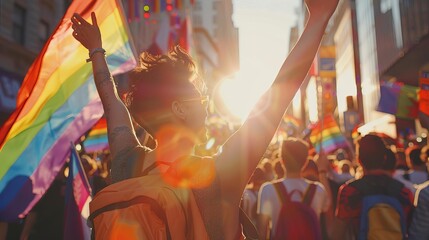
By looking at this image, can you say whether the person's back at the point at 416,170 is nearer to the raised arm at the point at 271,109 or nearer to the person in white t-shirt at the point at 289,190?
the person in white t-shirt at the point at 289,190

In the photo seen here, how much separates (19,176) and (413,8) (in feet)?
163

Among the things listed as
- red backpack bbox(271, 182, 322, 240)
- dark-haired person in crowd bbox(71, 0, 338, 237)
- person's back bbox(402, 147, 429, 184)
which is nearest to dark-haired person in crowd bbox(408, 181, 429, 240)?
red backpack bbox(271, 182, 322, 240)

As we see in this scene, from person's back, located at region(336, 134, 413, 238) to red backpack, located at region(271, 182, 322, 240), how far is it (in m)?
0.41

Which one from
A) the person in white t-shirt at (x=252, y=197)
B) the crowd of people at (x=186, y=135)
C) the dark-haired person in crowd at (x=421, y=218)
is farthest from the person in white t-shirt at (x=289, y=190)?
the crowd of people at (x=186, y=135)

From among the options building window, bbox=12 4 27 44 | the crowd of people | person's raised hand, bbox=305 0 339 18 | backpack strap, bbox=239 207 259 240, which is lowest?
backpack strap, bbox=239 207 259 240

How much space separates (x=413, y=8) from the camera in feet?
157

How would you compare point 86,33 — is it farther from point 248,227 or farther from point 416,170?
point 416,170

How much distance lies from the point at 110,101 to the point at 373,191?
2466mm

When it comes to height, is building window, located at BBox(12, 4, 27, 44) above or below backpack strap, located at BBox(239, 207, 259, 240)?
above

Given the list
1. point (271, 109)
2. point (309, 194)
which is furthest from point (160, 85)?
point (309, 194)

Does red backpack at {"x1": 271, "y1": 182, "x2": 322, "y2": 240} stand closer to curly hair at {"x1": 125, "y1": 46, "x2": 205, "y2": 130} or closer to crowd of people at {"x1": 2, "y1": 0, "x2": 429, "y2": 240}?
crowd of people at {"x1": 2, "y1": 0, "x2": 429, "y2": 240}

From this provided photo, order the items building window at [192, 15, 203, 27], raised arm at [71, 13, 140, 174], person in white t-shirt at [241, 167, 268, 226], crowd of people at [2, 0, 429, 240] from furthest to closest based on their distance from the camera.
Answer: building window at [192, 15, 203, 27] → person in white t-shirt at [241, 167, 268, 226] → raised arm at [71, 13, 140, 174] → crowd of people at [2, 0, 429, 240]

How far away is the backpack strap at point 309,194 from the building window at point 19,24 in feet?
59.5

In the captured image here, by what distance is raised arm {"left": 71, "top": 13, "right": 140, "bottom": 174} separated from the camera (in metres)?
2.26
